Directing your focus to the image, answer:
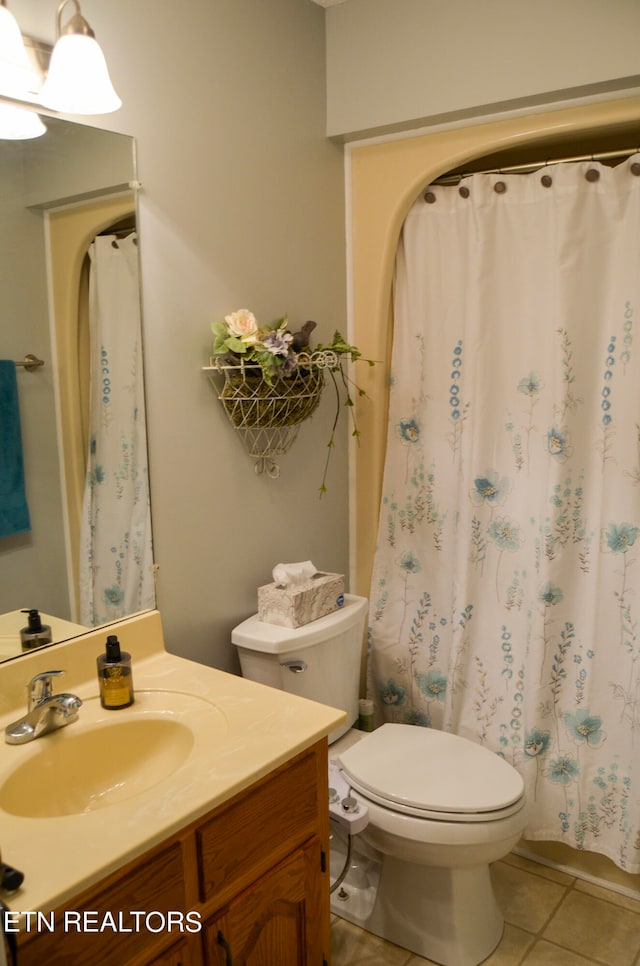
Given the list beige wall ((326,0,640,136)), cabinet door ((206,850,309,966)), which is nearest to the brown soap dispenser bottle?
cabinet door ((206,850,309,966))

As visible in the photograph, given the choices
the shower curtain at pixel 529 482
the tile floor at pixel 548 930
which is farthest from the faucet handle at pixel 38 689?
the shower curtain at pixel 529 482

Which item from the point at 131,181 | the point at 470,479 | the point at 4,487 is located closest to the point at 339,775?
the point at 470,479

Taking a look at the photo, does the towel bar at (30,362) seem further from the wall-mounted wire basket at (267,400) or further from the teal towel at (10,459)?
the wall-mounted wire basket at (267,400)

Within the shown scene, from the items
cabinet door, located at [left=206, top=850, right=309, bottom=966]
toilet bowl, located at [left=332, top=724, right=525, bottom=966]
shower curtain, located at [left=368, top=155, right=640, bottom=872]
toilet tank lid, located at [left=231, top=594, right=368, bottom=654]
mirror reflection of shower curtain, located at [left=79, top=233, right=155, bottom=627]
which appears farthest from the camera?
shower curtain, located at [left=368, top=155, right=640, bottom=872]

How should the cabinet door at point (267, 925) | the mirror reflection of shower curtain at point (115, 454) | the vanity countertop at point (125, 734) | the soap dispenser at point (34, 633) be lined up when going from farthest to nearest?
the mirror reflection of shower curtain at point (115, 454)
the soap dispenser at point (34, 633)
the cabinet door at point (267, 925)
the vanity countertop at point (125, 734)

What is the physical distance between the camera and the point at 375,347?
2311 mm

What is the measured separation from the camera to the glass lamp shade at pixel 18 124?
4.49 ft

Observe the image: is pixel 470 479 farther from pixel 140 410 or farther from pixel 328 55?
pixel 328 55

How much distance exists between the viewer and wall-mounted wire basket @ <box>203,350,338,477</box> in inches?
72.2

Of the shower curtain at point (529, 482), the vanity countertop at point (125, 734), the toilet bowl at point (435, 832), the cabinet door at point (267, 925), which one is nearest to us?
the vanity countertop at point (125, 734)

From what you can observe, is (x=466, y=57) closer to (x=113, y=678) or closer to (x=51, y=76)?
(x=51, y=76)

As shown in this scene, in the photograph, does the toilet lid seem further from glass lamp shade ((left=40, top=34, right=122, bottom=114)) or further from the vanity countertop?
glass lamp shade ((left=40, top=34, right=122, bottom=114))

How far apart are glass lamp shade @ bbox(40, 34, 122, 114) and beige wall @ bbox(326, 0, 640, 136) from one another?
985 millimetres

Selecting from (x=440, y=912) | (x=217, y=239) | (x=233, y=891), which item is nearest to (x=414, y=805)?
(x=440, y=912)
